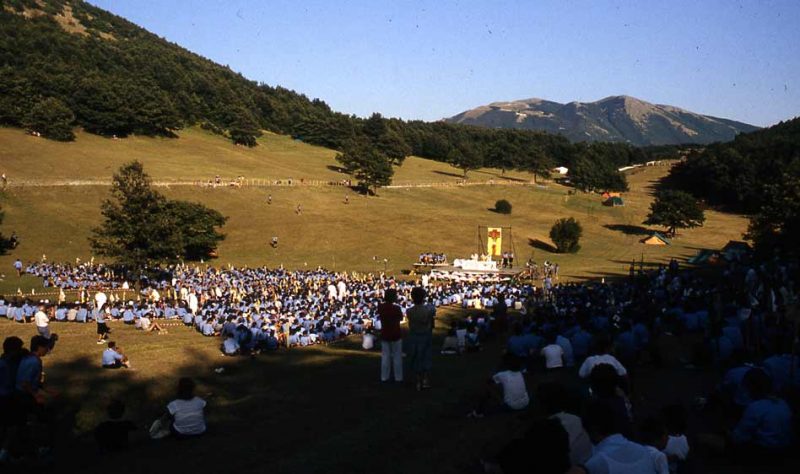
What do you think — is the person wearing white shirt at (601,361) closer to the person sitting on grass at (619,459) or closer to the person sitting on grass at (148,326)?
the person sitting on grass at (619,459)

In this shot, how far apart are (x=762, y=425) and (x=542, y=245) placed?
52.8 meters

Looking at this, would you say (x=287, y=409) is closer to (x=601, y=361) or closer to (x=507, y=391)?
(x=507, y=391)

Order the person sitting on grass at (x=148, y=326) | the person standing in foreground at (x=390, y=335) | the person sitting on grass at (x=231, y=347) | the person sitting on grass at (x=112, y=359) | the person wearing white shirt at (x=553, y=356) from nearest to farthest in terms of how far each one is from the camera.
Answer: the person standing in foreground at (x=390, y=335) < the person wearing white shirt at (x=553, y=356) < the person sitting on grass at (x=112, y=359) < the person sitting on grass at (x=231, y=347) < the person sitting on grass at (x=148, y=326)

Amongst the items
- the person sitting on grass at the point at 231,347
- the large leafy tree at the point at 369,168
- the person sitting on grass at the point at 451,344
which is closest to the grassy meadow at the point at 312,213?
the large leafy tree at the point at 369,168

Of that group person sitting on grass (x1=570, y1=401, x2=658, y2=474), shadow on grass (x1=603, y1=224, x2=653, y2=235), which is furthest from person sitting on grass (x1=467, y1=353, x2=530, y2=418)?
shadow on grass (x1=603, y1=224, x2=653, y2=235)

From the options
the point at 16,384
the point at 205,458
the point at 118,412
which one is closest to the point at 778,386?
the point at 205,458

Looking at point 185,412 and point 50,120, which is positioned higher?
point 50,120

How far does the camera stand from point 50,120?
80.2m

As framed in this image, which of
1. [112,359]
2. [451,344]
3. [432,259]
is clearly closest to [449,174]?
[432,259]

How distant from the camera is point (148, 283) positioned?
38438 mm

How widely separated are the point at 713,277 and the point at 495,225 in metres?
33.2

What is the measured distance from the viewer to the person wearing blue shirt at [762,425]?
735 centimetres

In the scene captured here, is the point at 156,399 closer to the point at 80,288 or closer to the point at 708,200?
the point at 80,288

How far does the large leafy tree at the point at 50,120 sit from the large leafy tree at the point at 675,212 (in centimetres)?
6740
